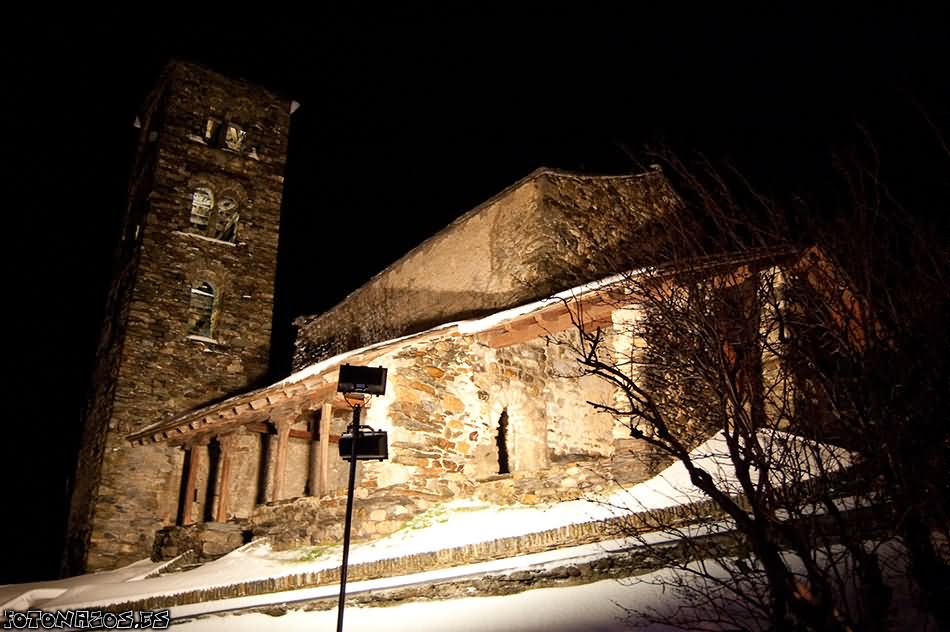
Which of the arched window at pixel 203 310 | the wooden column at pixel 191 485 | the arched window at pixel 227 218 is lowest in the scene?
the wooden column at pixel 191 485

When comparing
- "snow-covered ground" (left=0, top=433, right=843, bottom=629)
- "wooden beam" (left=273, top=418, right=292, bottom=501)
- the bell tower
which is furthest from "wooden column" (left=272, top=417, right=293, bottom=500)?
the bell tower

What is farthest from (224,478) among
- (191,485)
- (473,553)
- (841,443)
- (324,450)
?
(841,443)

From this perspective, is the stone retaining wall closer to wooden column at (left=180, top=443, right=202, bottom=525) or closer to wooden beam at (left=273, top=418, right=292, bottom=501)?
wooden beam at (left=273, top=418, right=292, bottom=501)

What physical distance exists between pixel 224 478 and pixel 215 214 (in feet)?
27.8

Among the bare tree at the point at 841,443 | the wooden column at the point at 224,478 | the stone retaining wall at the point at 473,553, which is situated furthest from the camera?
the wooden column at the point at 224,478

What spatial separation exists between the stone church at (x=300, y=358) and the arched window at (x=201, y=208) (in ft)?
0.13

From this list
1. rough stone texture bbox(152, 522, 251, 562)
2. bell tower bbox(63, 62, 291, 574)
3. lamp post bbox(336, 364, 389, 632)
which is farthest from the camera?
bell tower bbox(63, 62, 291, 574)

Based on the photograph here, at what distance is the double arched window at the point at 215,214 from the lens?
61.9ft

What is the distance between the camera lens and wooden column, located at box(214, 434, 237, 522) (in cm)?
1351

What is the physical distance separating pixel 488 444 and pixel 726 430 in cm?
713

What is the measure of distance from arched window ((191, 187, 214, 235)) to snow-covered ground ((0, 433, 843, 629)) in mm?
10427

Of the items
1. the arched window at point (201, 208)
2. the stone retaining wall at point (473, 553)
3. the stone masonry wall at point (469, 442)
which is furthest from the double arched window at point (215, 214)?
the stone retaining wall at point (473, 553)

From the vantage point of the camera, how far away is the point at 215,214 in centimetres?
1900

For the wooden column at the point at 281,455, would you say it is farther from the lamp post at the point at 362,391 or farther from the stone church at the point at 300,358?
the lamp post at the point at 362,391
